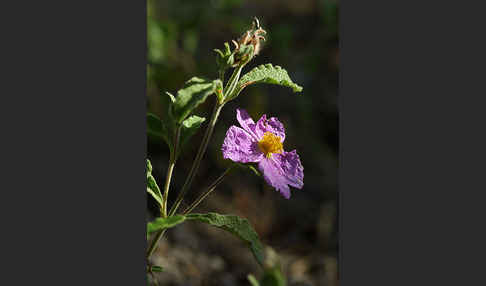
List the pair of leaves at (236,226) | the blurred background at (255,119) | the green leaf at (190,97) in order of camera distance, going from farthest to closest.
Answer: the blurred background at (255,119)
the pair of leaves at (236,226)
the green leaf at (190,97)

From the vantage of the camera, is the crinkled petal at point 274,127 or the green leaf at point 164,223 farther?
the crinkled petal at point 274,127

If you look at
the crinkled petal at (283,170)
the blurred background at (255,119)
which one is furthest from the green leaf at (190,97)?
the blurred background at (255,119)

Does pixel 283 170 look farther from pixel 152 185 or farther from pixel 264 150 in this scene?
pixel 152 185

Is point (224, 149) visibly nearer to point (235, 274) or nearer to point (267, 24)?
point (235, 274)

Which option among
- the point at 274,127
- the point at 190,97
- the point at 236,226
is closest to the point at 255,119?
the point at 274,127

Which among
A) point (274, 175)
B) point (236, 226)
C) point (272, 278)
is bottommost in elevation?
point (272, 278)

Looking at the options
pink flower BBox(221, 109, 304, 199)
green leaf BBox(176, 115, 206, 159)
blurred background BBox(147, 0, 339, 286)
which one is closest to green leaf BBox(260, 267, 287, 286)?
pink flower BBox(221, 109, 304, 199)

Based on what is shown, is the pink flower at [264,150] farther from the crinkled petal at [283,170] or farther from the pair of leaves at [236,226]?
the pair of leaves at [236,226]

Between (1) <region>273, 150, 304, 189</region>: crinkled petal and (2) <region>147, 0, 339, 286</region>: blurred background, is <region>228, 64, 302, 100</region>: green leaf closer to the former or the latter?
(1) <region>273, 150, 304, 189</region>: crinkled petal
